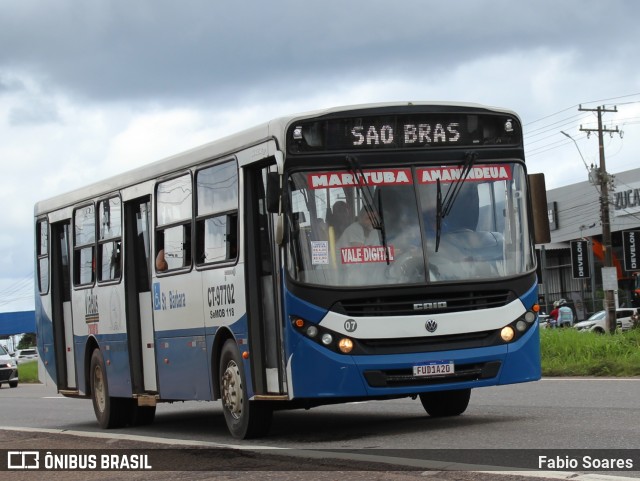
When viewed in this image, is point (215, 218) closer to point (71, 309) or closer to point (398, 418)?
point (398, 418)

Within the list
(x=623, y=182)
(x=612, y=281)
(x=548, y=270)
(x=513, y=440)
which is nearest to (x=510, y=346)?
(x=513, y=440)

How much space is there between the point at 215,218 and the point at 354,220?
2.07 m

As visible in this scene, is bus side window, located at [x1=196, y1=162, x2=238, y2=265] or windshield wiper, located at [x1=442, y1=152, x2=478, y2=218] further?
bus side window, located at [x1=196, y1=162, x2=238, y2=265]

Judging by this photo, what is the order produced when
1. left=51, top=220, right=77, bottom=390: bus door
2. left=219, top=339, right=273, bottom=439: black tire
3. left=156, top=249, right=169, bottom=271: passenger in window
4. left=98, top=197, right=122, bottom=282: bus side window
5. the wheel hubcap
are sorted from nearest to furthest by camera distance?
left=219, top=339, right=273, bottom=439: black tire
the wheel hubcap
left=156, top=249, right=169, bottom=271: passenger in window
left=98, top=197, right=122, bottom=282: bus side window
left=51, top=220, right=77, bottom=390: bus door

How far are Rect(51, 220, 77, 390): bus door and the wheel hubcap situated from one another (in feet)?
19.8

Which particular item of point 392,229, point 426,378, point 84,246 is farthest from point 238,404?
point 84,246

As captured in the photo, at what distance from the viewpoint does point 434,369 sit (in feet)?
39.7

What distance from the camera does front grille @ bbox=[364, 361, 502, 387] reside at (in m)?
12.0

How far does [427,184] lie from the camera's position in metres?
12.4

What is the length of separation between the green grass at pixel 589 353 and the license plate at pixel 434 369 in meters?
9.02

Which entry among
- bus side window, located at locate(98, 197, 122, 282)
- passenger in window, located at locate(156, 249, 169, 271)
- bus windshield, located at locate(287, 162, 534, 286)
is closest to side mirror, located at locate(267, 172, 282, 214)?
bus windshield, located at locate(287, 162, 534, 286)

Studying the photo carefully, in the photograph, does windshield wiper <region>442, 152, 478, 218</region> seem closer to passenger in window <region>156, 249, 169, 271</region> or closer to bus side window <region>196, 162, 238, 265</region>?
bus side window <region>196, 162, 238, 265</region>

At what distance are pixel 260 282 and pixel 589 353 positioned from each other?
11.9m

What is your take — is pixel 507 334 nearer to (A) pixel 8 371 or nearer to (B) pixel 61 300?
(B) pixel 61 300
